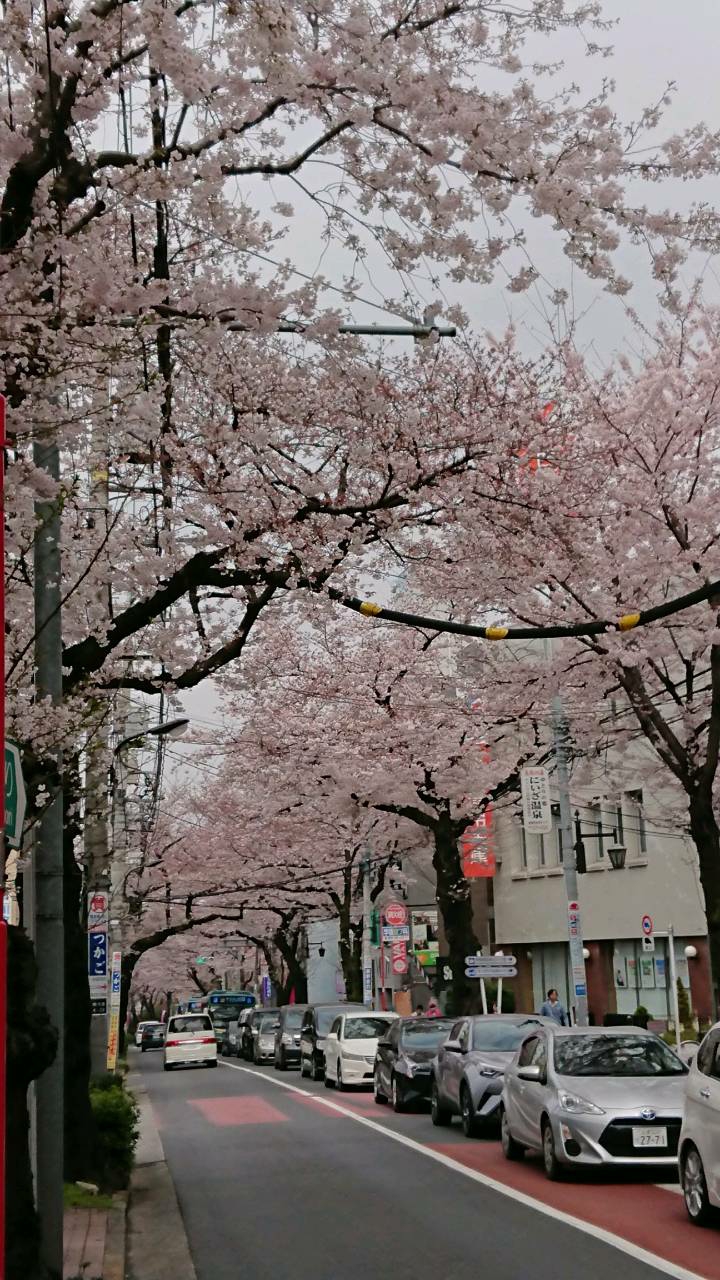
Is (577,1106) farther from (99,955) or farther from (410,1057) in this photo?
(99,955)

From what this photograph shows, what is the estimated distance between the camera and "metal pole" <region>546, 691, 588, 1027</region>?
26094 millimetres

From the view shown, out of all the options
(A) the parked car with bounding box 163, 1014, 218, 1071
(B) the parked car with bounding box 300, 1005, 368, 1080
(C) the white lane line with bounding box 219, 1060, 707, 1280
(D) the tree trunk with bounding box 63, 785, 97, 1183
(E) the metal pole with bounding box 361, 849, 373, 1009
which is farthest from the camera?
(A) the parked car with bounding box 163, 1014, 218, 1071

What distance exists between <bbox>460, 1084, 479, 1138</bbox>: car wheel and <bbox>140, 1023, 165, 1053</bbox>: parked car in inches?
2521

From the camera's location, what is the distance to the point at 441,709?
99.5 feet

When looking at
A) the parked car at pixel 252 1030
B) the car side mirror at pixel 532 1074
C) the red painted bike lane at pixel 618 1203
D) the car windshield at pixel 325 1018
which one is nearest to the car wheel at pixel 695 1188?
the red painted bike lane at pixel 618 1203

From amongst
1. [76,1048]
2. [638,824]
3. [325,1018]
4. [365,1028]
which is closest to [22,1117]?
[76,1048]

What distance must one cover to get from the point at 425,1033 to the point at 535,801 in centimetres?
739

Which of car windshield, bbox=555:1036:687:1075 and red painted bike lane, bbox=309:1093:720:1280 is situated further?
car windshield, bbox=555:1036:687:1075

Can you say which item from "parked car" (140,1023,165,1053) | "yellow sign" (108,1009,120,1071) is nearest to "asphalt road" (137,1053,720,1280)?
"yellow sign" (108,1009,120,1071)

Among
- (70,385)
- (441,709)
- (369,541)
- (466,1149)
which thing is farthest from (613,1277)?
(441,709)

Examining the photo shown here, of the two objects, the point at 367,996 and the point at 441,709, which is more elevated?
the point at 441,709

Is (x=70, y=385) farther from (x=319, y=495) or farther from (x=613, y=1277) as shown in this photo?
(x=613, y=1277)

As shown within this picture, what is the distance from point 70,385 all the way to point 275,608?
494 cm

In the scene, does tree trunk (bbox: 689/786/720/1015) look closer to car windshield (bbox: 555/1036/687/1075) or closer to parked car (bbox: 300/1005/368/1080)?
car windshield (bbox: 555/1036/687/1075)
